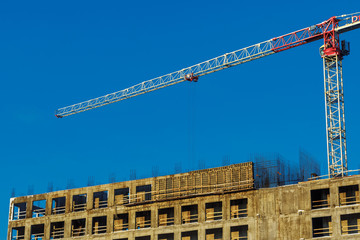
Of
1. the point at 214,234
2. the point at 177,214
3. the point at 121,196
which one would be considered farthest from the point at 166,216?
the point at 121,196

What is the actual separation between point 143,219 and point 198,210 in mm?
10442

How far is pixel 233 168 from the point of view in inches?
3994

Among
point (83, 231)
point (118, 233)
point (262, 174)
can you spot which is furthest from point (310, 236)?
point (83, 231)

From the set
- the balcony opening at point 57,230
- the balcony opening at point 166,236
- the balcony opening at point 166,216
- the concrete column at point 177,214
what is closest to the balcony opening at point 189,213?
the concrete column at point 177,214

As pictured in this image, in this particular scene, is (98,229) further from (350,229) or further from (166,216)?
(350,229)

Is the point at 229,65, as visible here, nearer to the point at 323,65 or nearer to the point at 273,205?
the point at 323,65

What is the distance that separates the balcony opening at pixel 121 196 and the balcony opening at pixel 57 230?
409 inches

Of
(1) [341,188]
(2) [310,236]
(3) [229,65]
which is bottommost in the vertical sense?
(2) [310,236]

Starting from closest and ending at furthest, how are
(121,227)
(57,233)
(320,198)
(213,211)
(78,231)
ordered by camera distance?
(320,198), (213,211), (121,227), (78,231), (57,233)

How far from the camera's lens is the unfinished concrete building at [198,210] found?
305 ft

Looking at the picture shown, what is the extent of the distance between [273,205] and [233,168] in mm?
8603

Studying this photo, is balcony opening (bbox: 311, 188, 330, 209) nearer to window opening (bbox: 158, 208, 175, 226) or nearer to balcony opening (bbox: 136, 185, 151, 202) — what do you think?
window opening (bbox: 158, 208, 175, 226)

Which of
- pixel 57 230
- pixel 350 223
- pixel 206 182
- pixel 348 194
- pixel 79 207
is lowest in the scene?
pixel 350 223

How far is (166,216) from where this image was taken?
348 feet
